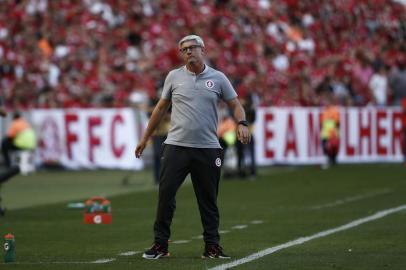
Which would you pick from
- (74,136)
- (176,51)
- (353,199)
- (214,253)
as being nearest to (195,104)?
(214,253)

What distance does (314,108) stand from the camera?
3491cm

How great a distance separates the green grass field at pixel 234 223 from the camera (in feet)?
38.8

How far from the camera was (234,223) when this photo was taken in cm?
1678

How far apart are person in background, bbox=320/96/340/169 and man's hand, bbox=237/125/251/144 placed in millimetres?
21960

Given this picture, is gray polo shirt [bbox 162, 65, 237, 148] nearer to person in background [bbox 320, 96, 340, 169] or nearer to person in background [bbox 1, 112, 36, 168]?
person in background [bbox 1, 112, 36, 168]

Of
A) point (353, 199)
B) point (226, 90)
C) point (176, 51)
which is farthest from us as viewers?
point (176, 51)

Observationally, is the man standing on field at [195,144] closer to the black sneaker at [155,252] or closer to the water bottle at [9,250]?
the black sneaker at [155,252]

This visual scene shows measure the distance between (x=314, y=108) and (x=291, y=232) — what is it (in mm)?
19988

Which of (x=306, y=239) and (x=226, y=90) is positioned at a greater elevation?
(x=226, y=90)

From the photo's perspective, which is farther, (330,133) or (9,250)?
(330,133)

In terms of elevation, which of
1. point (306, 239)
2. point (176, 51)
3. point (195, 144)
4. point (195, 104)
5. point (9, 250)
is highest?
point (176, 51)

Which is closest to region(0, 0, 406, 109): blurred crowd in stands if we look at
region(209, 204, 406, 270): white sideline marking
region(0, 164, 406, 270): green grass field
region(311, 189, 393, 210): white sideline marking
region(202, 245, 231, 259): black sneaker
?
region(0, 164, 406, 270): green grass field

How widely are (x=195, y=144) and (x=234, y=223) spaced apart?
15.9 feet

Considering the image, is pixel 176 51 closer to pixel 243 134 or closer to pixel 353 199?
pixel 353 199
